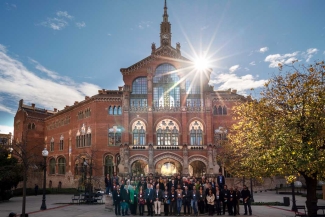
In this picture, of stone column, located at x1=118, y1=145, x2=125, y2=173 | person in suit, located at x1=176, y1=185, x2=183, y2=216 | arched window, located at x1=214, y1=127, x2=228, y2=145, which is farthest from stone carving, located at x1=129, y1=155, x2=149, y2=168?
person in suit, located at x1=176, y1=185, x2=183, y2=216

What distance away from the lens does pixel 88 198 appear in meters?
28.3

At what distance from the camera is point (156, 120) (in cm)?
4712

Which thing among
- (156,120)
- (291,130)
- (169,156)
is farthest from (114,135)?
(291,130)

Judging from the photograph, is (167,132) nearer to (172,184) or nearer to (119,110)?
(119,110)

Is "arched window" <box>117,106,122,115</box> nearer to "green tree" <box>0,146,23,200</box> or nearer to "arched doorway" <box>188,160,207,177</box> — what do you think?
"arched doorway" <box>188,160,207,177</box>

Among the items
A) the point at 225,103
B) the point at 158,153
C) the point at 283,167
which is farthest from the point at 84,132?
the point at 283,167

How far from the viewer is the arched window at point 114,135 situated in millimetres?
48750

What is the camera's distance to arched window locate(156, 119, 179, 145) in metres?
46.8

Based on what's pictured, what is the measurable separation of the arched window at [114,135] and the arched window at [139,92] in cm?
433

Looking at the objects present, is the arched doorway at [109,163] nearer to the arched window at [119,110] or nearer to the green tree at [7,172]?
the arched window at [119,110]

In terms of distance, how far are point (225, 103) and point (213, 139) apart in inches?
233

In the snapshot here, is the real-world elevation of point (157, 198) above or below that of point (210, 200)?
above

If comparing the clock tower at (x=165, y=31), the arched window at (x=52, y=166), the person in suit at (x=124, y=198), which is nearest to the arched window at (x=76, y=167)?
the arched window at (x=52, y=166)

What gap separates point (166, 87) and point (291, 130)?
3276 centimetres
